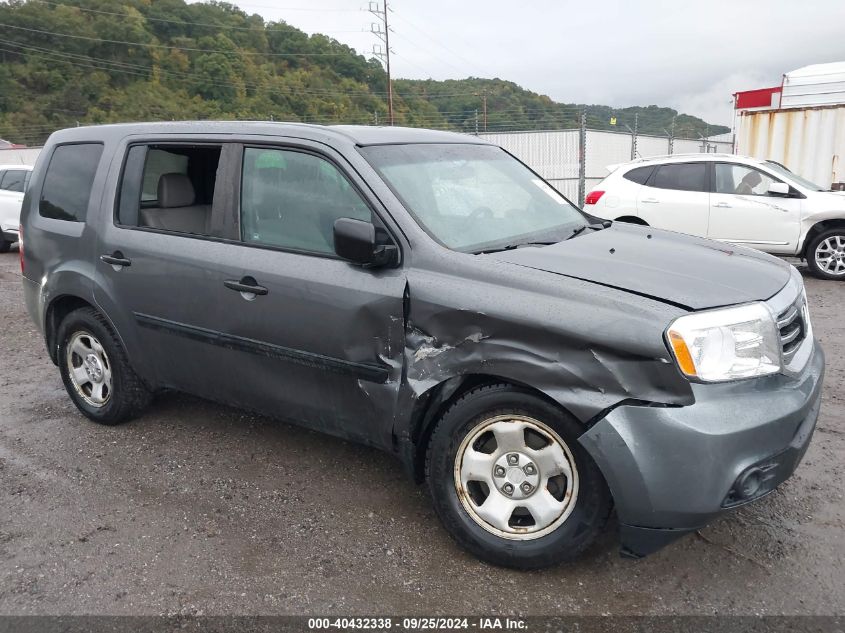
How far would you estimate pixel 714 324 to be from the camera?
98.3 inches

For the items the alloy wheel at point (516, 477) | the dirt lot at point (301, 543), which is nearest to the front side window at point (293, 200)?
the alloy wheel at point (516, 477)

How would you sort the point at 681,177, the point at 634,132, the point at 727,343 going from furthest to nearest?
1. the point at 634,132
2. the point at 681,177
3. the point at 727,343

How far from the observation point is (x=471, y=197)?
11.3 ft

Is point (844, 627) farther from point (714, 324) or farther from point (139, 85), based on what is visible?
point (139, 85)

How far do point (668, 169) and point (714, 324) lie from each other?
25.1 ft

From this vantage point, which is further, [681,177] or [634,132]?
[634,132]

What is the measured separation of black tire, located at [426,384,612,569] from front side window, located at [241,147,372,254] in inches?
38.9

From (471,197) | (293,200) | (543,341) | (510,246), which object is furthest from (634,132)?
(543,341)

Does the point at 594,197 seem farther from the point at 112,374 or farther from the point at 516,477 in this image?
the point at 516,477

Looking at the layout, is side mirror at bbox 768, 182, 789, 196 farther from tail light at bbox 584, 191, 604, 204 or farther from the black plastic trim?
the black plastic trim

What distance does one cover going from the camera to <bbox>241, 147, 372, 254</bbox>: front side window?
3225mm

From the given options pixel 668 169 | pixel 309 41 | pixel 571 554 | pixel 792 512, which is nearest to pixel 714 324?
pixel 571 554

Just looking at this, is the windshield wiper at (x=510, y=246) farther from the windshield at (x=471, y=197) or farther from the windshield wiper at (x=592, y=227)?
the windshield wiper at (x=592, y=227)

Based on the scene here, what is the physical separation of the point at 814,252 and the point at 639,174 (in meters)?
2.44
